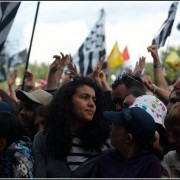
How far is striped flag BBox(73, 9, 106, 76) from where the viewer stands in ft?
28.1

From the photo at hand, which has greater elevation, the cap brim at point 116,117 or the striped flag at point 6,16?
the striped flag at point 6,16

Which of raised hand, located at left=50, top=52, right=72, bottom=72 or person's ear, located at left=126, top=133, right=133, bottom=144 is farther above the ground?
raised hand, located at left=50, top=52, right=72, bottom=72

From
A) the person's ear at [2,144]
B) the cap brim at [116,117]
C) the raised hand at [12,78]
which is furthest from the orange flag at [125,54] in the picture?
the cap brim at [116,117]

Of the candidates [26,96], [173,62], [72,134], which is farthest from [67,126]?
[173,62]

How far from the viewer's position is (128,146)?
3.08 m

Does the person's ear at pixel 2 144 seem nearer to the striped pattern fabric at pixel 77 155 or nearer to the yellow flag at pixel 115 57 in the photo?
the striped pattern fabric at pixel 77 155

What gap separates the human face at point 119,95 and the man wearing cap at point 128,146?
1346mm

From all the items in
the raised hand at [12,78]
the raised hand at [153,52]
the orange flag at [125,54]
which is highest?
the raised hand at [153,52]

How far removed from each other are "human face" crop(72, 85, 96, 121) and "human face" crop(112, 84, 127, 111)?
864 millimetres

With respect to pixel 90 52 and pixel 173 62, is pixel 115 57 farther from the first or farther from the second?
pixel 90 52

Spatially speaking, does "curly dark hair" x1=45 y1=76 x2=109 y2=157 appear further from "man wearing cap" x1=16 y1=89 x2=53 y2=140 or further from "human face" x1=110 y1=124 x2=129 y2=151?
"man wearing cap" x1=16 y1=89 x2=53 y2=140

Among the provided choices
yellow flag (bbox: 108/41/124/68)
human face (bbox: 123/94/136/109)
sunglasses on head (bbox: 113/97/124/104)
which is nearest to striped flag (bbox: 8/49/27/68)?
yellow flag (bbox: 108/41/124/68)

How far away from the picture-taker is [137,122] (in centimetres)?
307

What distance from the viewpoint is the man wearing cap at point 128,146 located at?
9.80 feet
